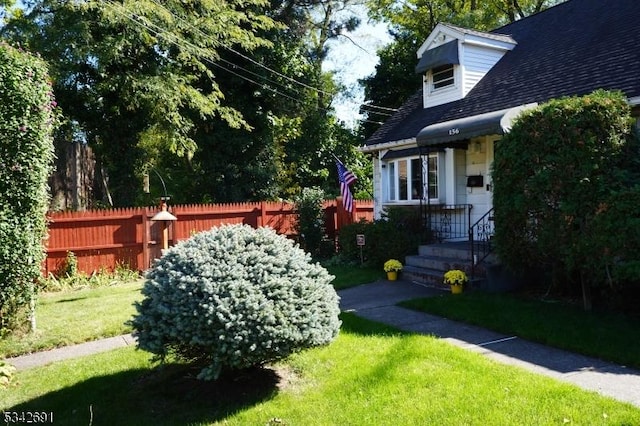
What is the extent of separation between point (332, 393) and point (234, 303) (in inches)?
Answer: 49.4

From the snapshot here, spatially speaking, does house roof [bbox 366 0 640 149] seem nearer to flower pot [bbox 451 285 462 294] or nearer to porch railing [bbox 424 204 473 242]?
porch railing [bbox 424 204 473 242]

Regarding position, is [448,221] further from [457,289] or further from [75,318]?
[75,318]

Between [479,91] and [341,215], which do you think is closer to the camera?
[479,91]

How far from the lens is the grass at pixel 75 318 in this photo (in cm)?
659

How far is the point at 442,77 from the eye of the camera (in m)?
13.6

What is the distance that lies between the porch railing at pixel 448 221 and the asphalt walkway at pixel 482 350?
9.89ft

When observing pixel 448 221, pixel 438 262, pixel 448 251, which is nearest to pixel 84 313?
pixel 438 262

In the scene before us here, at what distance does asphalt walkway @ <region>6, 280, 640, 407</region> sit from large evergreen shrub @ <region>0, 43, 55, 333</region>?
0.92 meters

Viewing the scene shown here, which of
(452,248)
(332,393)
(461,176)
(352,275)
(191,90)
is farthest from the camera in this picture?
(191,90)

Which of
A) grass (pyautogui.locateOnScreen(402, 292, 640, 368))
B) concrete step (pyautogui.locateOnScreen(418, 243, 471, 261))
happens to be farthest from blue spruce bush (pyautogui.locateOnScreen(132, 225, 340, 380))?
concrete step (pyautogui.locateOnScreen(418, 243, 471, 261))

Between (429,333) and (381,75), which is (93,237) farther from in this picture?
(381,75)

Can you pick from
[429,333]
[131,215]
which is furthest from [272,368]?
[131,215]

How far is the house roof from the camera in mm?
9492

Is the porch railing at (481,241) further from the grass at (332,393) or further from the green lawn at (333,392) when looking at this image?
the grass at (332,393)
